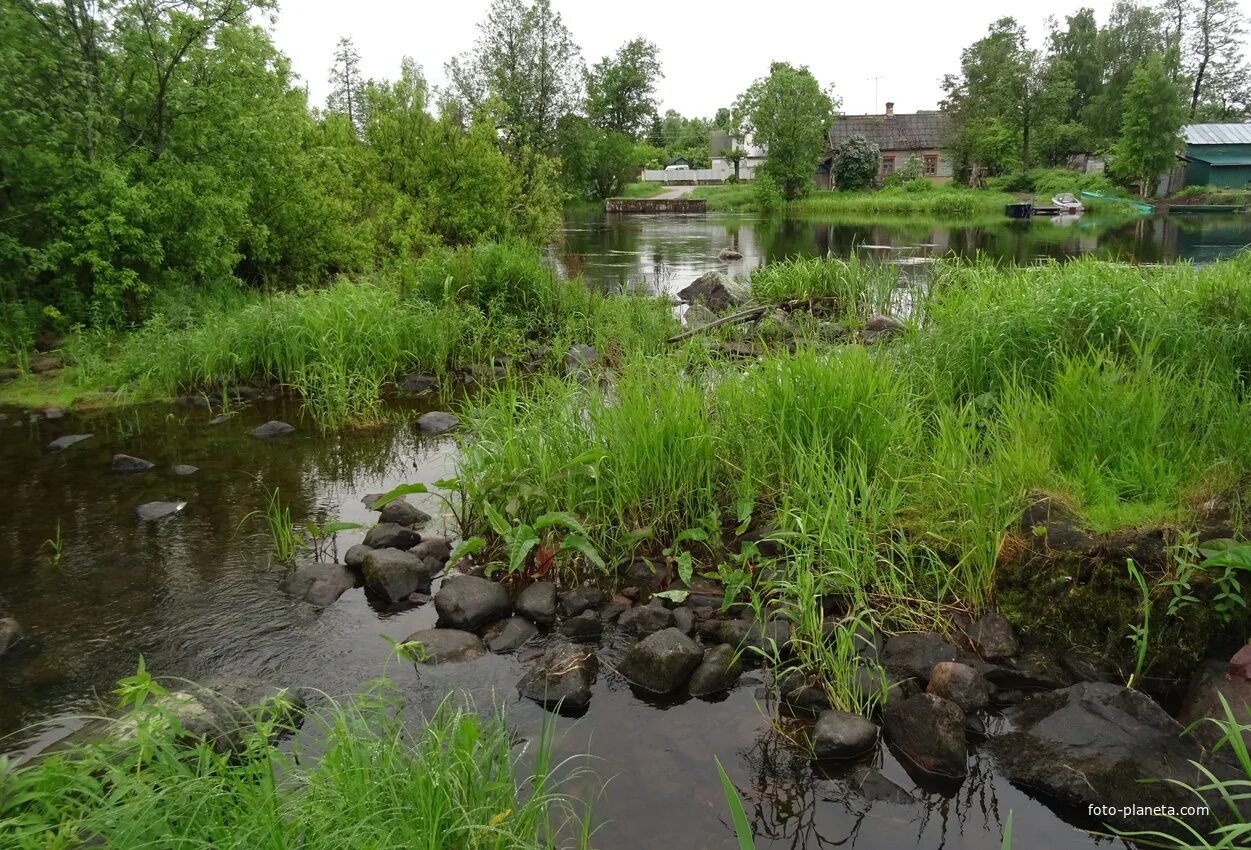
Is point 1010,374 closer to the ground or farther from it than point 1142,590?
farther from it

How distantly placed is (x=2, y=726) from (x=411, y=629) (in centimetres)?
215

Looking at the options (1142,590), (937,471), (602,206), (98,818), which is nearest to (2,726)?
(98,818)

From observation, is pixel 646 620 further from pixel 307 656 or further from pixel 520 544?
pixel 307 656

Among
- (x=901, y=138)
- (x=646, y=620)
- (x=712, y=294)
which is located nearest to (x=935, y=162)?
(x=901, y=138)

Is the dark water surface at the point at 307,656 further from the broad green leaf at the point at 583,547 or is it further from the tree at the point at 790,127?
the tree at the point at 790,127

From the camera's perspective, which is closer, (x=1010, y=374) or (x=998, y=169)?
(x=1010, y=374)

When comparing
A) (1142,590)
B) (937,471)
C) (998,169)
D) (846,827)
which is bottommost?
(846,827)

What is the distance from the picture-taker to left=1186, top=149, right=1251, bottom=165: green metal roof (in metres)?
52.7

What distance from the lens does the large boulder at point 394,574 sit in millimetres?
5730

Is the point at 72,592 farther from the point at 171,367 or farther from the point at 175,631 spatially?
the point at 171,367

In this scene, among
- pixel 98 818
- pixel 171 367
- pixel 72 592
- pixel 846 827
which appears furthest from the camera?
pixel 171 367

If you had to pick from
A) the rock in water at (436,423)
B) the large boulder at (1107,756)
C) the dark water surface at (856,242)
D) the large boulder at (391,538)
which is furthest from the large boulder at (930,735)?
the dark water surface at (856,242)

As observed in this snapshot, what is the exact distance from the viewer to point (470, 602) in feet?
17.5

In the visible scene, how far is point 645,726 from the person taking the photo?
4.39m
